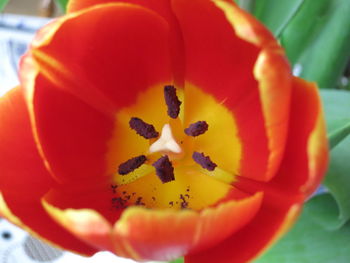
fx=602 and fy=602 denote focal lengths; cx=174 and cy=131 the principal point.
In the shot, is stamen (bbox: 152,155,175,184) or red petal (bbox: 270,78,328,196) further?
stamen (bbox: 152,155,175,184)

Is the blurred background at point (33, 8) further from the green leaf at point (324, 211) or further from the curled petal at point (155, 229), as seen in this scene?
the curled petal at point (155, 229)

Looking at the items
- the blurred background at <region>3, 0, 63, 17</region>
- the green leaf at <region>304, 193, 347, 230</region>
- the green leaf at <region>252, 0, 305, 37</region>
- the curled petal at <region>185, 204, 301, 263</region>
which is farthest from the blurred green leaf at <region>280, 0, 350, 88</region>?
the blurred background at <region>3, 0, 63, 17</region>

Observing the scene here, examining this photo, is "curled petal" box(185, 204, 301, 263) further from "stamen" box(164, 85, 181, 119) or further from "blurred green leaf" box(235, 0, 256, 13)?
"blurred green leaf" box(235, 0, 256, 13)

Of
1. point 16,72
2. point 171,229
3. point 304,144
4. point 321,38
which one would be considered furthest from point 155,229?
point 16,72

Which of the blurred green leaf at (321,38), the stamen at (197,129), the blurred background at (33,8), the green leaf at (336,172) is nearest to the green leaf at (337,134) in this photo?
the green leaf at (336,172)

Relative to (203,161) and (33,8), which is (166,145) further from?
(33,8)
